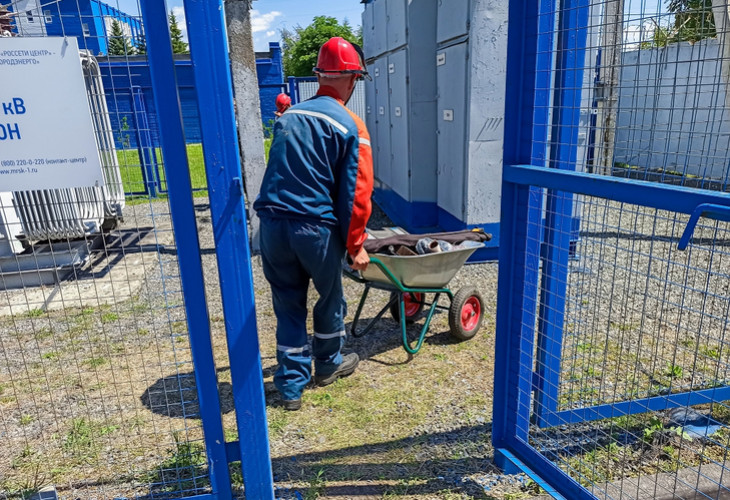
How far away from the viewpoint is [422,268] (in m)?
3.63

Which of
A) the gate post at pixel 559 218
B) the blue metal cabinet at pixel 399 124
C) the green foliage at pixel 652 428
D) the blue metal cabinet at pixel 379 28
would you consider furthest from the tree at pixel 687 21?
the blue metal cabinet at pixel 379 28

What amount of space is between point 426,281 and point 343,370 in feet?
2.77

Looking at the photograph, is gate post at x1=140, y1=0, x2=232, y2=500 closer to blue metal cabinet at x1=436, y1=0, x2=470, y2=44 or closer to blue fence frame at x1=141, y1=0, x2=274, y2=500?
blue fence frame at x1=141, y1=0, x2=274, y2=500

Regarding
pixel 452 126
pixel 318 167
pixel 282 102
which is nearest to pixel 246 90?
pixel 452 126

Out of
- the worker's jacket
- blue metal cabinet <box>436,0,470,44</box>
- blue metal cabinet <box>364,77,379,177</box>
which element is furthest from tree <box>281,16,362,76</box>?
the worker's jacket

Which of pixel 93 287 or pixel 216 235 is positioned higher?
pixel 216 235

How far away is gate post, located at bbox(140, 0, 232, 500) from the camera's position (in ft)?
6.15

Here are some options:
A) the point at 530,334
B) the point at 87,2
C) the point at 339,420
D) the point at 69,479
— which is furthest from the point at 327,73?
the point at 69,479

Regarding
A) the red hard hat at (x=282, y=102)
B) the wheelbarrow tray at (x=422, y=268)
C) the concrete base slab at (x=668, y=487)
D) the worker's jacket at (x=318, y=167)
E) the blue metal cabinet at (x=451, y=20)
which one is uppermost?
the blue metal cabinet at (x=451, y=20)

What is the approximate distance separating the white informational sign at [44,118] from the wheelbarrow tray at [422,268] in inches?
78.2

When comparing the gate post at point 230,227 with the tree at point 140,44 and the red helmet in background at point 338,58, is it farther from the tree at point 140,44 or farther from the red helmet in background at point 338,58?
the red helmet in background at point 338,58

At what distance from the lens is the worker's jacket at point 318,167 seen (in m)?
2.92

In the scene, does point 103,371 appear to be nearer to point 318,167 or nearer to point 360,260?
point 360,260

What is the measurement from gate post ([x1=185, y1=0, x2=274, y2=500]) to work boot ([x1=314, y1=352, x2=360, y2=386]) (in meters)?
1.14
